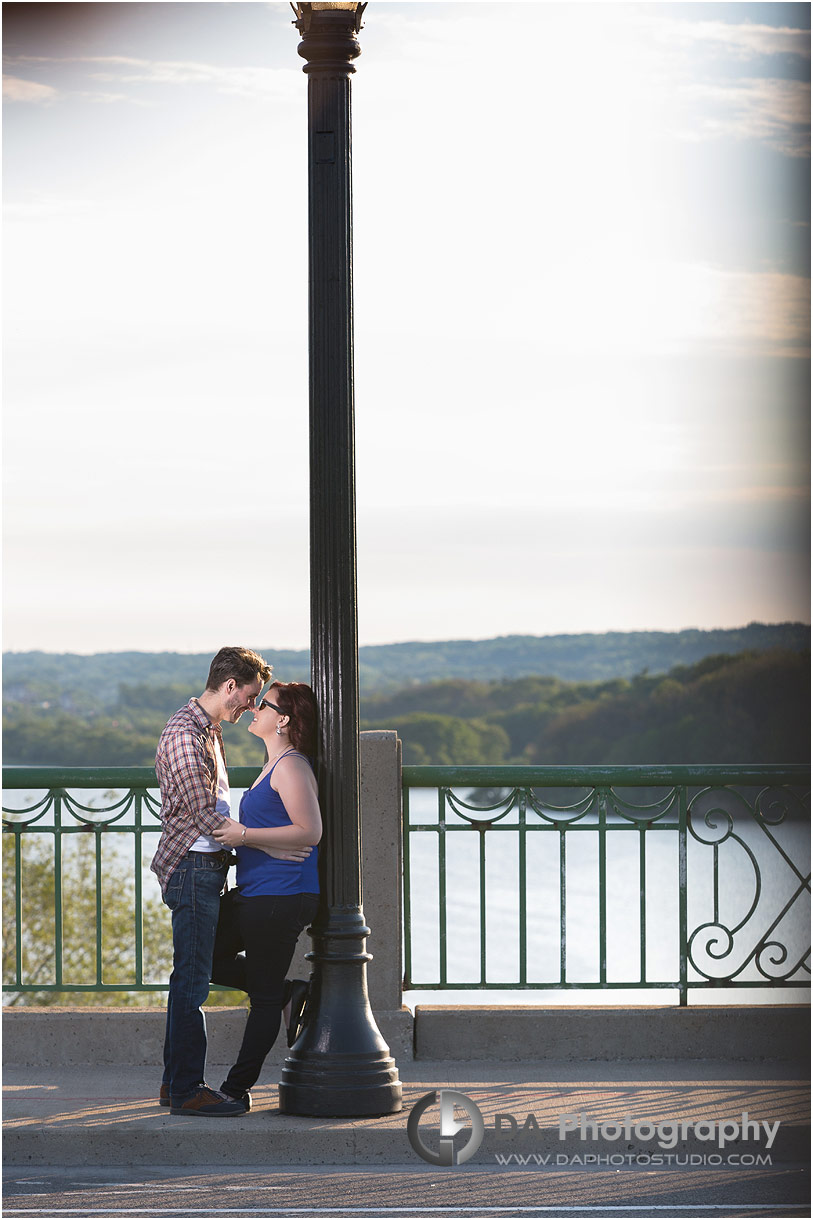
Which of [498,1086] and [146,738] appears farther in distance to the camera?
[146,738]

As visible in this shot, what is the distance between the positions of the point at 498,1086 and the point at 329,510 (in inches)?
104

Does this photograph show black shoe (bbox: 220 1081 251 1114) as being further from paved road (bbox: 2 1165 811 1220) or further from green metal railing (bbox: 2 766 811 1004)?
green metal railing (bbox: 2 766 811 1004)

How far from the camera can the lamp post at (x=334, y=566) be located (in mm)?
5898

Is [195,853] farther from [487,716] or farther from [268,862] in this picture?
[487,716]

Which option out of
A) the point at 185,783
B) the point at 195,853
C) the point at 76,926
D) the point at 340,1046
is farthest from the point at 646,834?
the point at 76,926

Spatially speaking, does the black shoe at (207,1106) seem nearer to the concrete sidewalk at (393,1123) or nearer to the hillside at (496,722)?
the concrete sidewalk at (393,1123)

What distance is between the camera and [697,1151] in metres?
5.54

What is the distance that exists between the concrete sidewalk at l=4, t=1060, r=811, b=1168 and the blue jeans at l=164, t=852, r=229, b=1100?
8.2 inches

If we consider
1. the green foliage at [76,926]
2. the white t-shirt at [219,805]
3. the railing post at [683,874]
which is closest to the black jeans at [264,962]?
the white t-shirt at [219,805]

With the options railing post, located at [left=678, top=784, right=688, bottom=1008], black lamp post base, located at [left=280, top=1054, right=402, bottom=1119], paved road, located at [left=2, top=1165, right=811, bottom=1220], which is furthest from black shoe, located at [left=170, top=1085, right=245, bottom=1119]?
railing post, located at [left=678, top=784, right=688, bottom=1008]

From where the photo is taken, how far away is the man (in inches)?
227

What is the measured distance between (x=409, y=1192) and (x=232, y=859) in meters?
1.53

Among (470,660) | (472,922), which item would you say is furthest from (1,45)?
(470,660)

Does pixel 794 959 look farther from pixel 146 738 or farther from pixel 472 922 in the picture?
pixel 472 922
